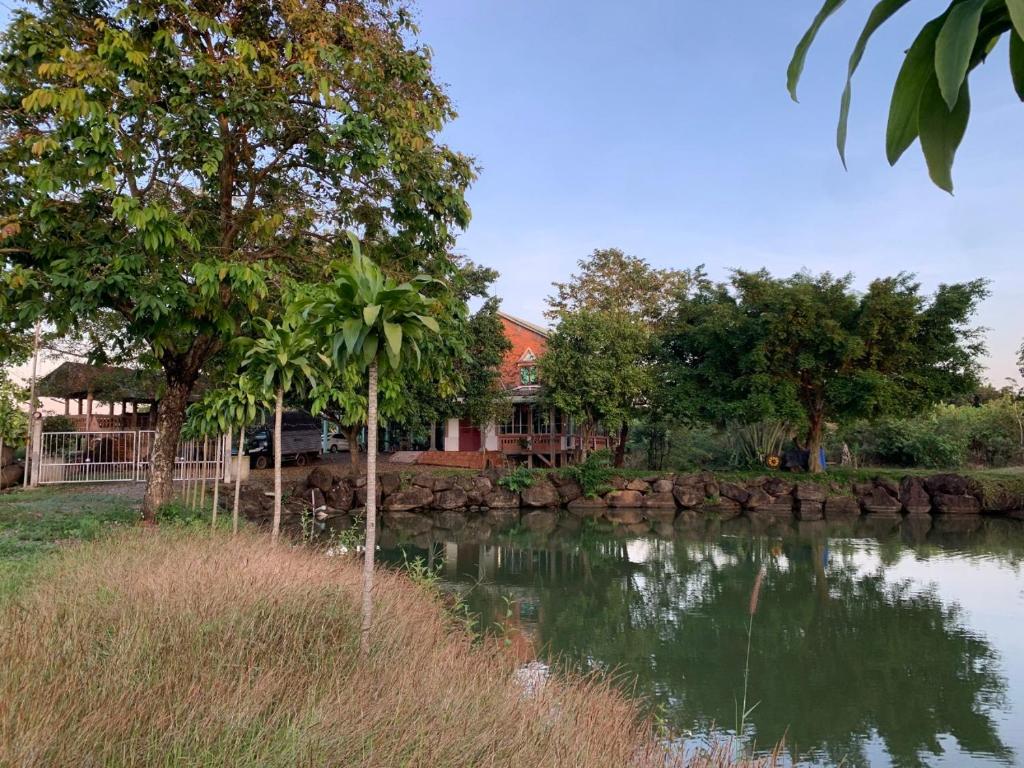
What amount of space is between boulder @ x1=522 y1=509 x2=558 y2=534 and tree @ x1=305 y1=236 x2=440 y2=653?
39.5ft

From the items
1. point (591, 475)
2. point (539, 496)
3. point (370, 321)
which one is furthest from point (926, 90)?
point (591, 475)

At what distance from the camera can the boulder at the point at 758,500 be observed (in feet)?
65.5

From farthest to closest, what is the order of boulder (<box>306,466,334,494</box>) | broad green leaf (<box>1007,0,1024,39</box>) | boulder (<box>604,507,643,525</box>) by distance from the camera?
boulder (<box>306,466,334,494</box>)
boulder (<box>604,507,643,525</box>)
broad green leaf (<box>1007,0,1024,39</box>)

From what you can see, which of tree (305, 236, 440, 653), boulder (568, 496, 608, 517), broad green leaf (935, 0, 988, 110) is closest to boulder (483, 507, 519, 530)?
boulder (568, 496, 608, 517)

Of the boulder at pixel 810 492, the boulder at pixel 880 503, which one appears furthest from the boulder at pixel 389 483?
the boulder at pixel 880 503

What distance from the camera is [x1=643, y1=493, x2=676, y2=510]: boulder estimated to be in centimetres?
2033

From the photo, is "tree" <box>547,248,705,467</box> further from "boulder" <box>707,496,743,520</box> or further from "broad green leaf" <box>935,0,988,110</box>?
"broad green leaf" <box>935,0,988,110</box>

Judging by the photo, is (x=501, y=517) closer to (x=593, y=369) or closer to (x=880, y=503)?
(x=593, y=369)

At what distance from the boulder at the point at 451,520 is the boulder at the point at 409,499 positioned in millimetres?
633

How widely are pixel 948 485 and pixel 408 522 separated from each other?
14.5 m

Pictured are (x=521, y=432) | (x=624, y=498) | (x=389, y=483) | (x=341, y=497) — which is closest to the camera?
(x=341, y=497)

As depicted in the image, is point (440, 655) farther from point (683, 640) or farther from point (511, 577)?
point (511, 577)

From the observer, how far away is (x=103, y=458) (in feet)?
55.2

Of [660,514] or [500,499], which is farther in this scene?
[500,499]
